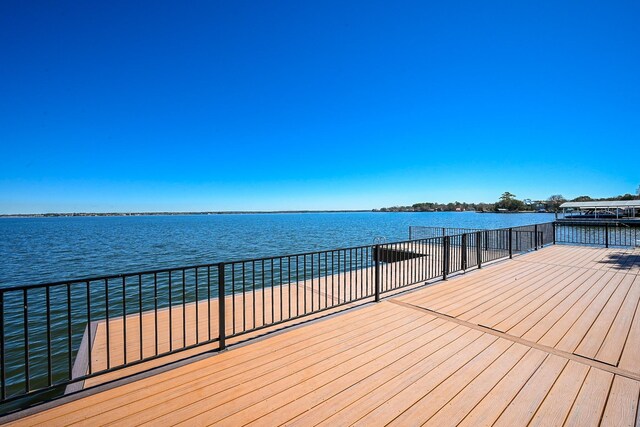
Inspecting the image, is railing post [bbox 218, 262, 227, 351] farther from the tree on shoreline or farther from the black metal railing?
the tree on shoreline

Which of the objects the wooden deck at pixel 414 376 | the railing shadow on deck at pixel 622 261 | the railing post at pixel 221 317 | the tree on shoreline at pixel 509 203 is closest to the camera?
the wooden deck at pixel 414 376

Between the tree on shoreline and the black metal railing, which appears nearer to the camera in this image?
the black metal railing

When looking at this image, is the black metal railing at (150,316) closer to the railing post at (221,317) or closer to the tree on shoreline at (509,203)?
the railing post at (221,317)

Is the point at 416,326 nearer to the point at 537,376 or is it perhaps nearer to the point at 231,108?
the point at 537,376

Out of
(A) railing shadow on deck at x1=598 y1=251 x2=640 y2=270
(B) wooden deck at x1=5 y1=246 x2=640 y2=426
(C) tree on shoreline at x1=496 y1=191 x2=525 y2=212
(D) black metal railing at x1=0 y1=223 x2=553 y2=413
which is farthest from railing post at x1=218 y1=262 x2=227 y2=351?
(C) tree on shoreline at x1=496 y1=191 x2=525 y2=212

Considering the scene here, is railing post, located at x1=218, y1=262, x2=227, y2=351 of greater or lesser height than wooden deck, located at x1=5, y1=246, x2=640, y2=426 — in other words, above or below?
above

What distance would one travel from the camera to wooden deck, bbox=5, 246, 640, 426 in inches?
71.3

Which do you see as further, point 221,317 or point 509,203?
point 509,203

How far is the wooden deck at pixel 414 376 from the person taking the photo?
1.81 m

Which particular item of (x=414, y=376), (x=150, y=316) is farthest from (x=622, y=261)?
(x=150, y=316)

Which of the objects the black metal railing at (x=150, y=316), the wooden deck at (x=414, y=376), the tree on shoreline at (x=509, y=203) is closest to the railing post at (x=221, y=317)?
the black metal railing at (x=150, y=316)

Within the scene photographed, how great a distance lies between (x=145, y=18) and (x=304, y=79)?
23.0 feet

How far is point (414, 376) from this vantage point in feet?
7.43

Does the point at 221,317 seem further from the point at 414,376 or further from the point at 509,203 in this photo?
the point at 509,203
